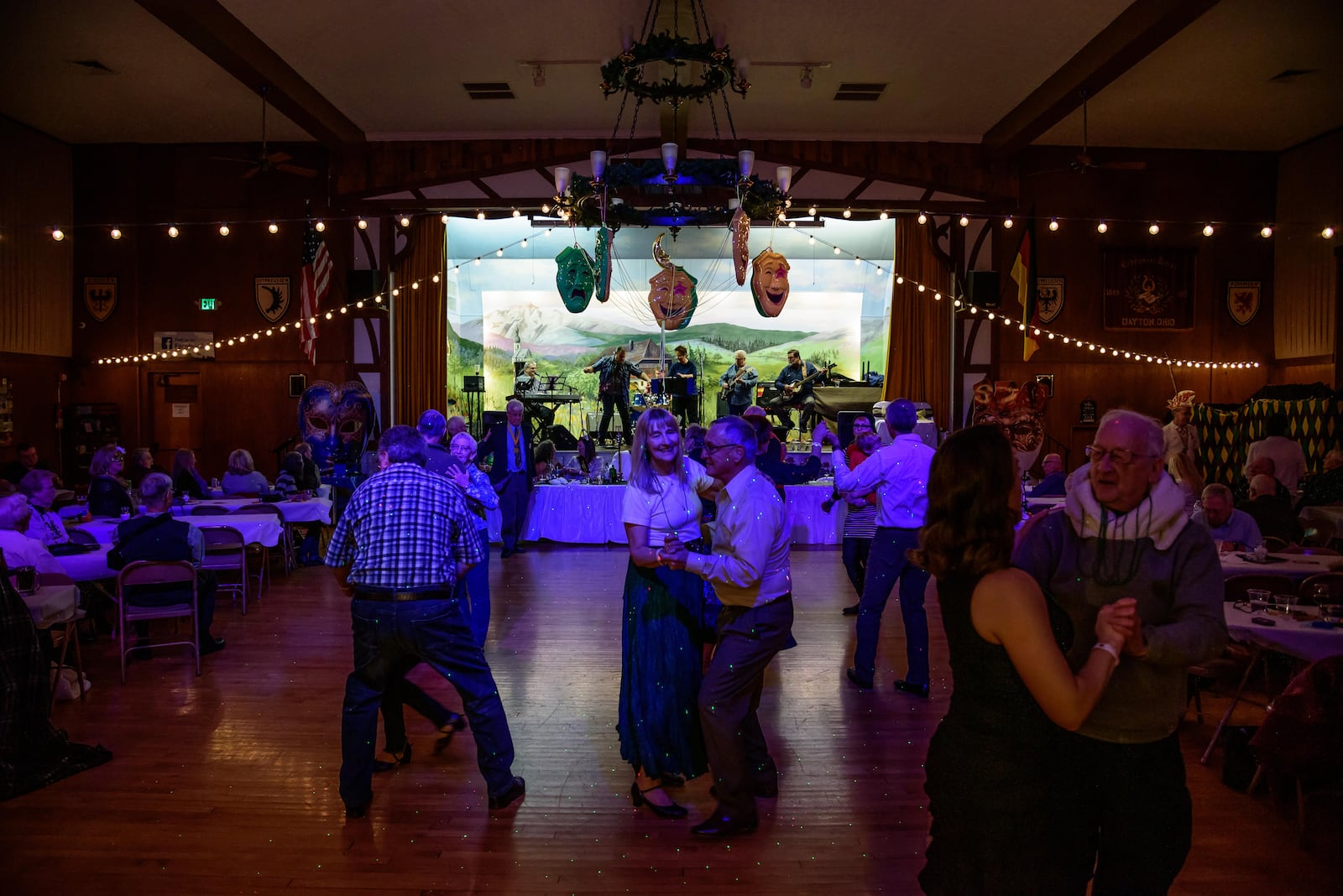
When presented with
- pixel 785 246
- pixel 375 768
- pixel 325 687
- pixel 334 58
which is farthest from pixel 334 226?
pixel 375 768

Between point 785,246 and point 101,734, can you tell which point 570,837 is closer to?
point 101,734

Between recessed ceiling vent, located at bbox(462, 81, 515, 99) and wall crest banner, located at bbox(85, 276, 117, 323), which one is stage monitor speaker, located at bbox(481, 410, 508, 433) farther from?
wall crest banner, located at bbox(85, 276, 117, 323)

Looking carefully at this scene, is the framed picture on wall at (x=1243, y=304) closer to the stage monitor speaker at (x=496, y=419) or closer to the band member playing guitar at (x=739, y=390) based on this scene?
the band member playing guitar at (x=739, y=390)

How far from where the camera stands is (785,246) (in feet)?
49.8

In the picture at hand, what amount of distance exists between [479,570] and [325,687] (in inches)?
42.9

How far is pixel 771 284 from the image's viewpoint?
10.1m

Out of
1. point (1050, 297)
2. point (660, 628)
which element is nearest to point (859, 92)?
point (1050, 297)

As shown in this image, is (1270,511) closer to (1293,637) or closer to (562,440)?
(1293,637)

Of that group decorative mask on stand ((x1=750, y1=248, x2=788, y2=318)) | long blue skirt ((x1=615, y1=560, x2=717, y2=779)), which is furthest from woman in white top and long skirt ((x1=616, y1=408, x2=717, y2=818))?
decorative mask on stand ((x1=750, y1=248, x2=788, y2=318))

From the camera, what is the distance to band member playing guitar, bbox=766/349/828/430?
13.1 metres

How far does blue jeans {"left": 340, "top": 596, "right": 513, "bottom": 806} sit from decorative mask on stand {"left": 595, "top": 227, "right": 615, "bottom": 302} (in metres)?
5.76

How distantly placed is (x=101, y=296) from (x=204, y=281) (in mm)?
1418

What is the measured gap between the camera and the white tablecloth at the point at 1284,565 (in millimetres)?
4829

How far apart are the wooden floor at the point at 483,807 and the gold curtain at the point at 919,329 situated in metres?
8.56
